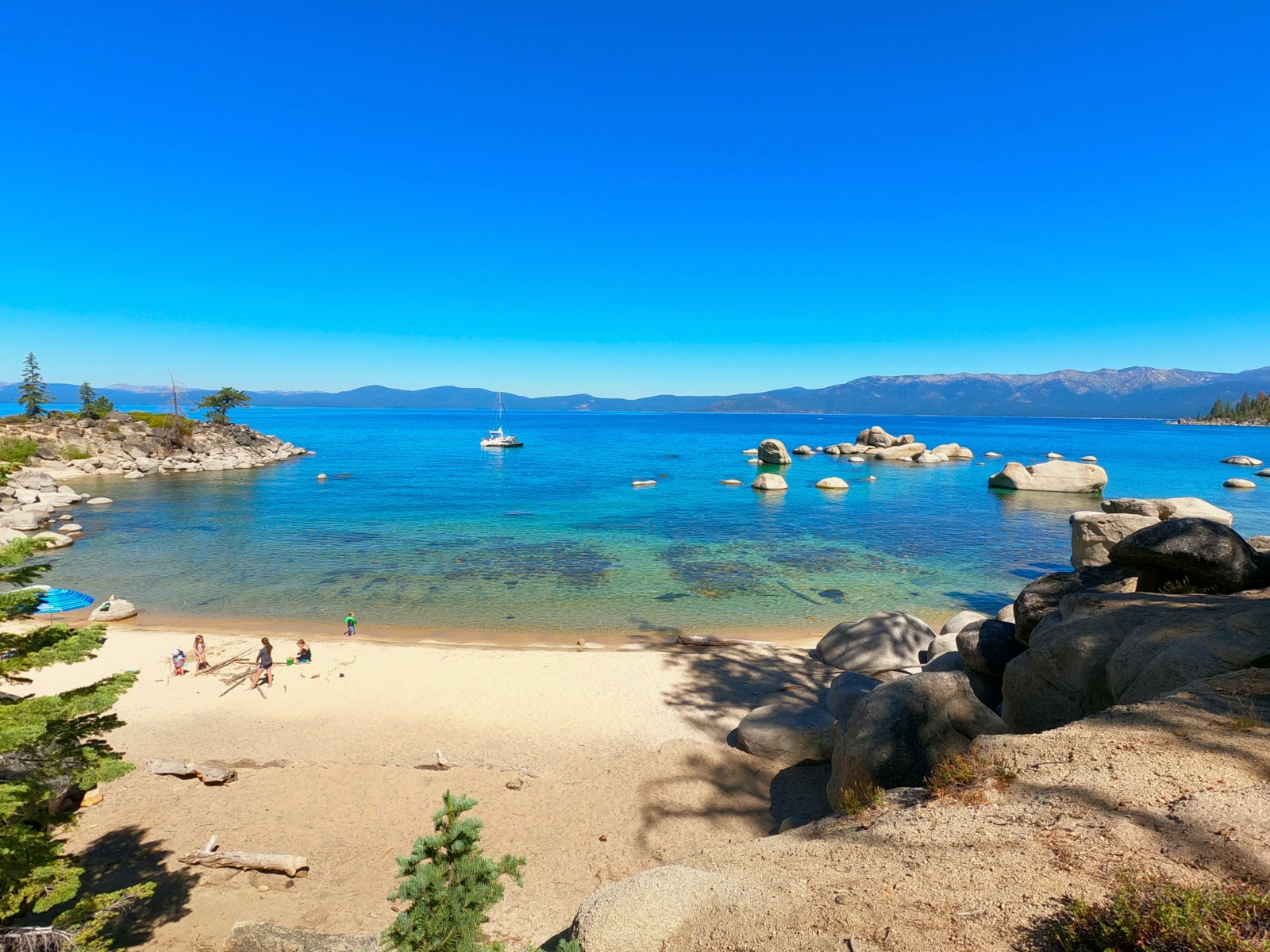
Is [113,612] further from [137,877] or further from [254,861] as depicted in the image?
[254,861]

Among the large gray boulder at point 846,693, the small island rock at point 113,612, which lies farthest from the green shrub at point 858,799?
the small island rock at point 113,612

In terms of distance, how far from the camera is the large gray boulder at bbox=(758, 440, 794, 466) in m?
77.2

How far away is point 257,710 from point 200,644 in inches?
168

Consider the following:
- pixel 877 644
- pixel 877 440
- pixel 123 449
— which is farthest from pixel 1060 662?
pixel 877 440

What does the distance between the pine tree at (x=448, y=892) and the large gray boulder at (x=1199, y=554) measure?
1244 cm

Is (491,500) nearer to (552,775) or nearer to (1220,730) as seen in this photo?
(552,775)

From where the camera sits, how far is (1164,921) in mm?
3170

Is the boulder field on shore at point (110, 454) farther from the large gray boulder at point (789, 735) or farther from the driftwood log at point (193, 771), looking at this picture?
the large gray boulder at point (789, 735)

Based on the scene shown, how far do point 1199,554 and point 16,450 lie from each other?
54.3ft

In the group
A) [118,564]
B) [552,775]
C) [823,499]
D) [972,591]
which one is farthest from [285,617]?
[823,499]

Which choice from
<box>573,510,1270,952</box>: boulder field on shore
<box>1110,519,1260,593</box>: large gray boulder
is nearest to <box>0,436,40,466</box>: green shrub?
<box>573,510,1270,952</box>: boulder field on shore

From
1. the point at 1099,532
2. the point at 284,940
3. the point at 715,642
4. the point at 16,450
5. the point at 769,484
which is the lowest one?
the point at 715,642

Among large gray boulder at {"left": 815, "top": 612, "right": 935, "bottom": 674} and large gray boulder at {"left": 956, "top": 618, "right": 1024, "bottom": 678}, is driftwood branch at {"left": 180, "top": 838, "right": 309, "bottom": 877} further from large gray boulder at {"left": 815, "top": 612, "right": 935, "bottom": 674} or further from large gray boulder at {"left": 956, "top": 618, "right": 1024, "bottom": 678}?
large gray boulder at {"left": 815, "top": 612, "right": 935, "bottom": 674}

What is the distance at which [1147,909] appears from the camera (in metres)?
3.35
